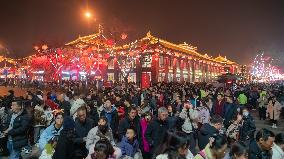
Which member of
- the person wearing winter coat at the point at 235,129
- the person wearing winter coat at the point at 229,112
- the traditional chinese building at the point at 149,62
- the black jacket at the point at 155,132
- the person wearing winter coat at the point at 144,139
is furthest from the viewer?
the traditional chinese building at the point at 149,62

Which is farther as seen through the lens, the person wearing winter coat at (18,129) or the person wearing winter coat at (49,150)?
the person wearing winter coat at (18,129)

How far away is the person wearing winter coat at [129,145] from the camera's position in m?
6.45

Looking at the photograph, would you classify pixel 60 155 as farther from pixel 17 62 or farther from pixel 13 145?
Result: pixel 17 62

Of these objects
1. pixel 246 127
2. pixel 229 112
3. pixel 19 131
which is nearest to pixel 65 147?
Answer: pixel 19 131

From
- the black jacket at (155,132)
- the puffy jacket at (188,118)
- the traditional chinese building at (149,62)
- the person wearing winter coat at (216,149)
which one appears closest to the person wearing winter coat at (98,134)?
the black jacket at (155,132)

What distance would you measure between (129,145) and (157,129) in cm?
130

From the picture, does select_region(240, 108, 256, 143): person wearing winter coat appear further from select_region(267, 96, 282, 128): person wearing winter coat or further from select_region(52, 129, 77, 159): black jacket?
select_region(267, 96, 282, 128): person wearing winter coat


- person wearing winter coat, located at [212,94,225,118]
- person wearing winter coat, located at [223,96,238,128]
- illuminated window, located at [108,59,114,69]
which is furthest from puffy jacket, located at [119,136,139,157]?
illuminated window, located at [108,59,114,69]

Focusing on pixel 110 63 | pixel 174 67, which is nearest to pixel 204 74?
pixel 174 67

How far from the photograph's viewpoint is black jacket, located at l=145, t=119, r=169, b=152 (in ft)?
25.0

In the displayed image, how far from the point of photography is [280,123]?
1812 cm

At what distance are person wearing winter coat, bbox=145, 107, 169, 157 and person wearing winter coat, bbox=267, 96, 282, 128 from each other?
10846 millimetres

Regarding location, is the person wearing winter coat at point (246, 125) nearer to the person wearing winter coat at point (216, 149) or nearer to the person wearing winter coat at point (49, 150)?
the person wearing winter coat at point (216, 149)

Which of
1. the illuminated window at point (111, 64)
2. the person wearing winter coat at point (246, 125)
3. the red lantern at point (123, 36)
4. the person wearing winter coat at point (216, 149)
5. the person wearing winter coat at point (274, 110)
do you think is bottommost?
the person wearing winter coat at point (274, 110)
